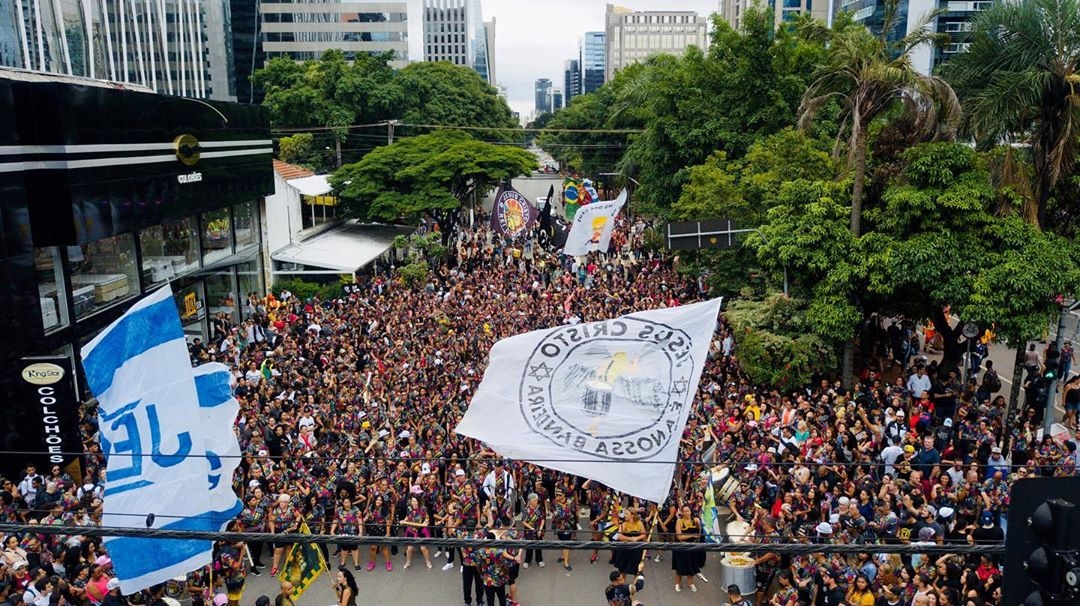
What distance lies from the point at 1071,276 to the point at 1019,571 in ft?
43.8

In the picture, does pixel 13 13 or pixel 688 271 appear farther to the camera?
pixel 13 13

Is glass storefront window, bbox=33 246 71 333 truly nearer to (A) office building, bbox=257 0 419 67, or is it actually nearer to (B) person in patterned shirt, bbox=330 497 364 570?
(B) person in patterned shirt, bbox=330 497 364 570

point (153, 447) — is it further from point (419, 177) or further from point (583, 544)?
point (419, 177)

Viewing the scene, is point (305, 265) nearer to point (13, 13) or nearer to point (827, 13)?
point (13, 13)

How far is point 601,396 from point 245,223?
21.8 meters

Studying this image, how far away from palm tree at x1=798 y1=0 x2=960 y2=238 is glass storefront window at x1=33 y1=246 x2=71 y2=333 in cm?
1580

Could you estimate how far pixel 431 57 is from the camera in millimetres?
181625

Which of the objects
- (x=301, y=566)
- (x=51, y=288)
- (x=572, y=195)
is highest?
(x=51, y=288)

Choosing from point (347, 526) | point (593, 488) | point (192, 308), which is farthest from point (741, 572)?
point (192, 308)

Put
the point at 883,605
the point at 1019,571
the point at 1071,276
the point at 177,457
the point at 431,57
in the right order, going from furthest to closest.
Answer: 1. the point at 431,57
2. the point at 1071,276
3. the point at 883,605
4. the point at 177,457
5. the point at 1019,571

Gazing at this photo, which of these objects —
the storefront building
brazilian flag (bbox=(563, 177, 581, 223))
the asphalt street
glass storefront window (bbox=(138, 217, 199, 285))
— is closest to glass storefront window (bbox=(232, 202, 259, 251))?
the storefront building

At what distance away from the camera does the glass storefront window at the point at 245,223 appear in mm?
27109

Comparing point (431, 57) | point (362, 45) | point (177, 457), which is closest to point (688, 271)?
point (177, 457)

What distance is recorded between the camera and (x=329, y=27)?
314ft
